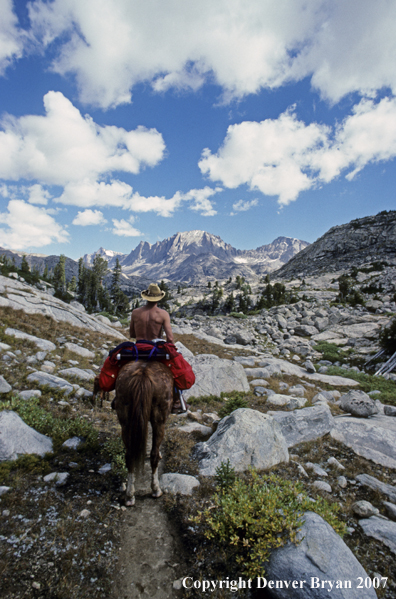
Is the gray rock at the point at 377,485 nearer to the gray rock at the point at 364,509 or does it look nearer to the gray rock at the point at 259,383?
the gray rock at the point at 364,509

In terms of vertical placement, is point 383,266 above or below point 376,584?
above

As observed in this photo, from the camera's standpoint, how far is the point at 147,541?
410 centimetres

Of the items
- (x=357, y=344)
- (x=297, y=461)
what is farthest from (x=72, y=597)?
(x=357, y=344)

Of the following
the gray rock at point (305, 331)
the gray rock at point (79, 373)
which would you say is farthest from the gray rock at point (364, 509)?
the gray rock at point (305, 331)

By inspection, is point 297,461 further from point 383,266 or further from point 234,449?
point 383,266

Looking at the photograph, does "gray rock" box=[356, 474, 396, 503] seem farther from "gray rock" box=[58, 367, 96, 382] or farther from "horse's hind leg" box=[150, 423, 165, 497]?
"gray rock" box=[58, 367, 96, 382]

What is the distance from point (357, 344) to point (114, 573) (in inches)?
1134

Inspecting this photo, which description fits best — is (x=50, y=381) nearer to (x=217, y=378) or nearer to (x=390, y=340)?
(x=217, y=378)

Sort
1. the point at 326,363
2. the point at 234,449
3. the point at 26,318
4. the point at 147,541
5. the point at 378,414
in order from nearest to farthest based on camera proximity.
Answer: the point at 147,541 → the point at 234,449 → the point at 378,414 → the point at 26,318 → the point at 326,363

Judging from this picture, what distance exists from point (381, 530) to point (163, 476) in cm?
426

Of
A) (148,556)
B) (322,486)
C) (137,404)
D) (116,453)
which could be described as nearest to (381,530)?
(322,486)

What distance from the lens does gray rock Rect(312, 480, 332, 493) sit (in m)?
5.49

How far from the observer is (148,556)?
3.88 metres

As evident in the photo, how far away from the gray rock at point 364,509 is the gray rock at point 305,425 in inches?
102
